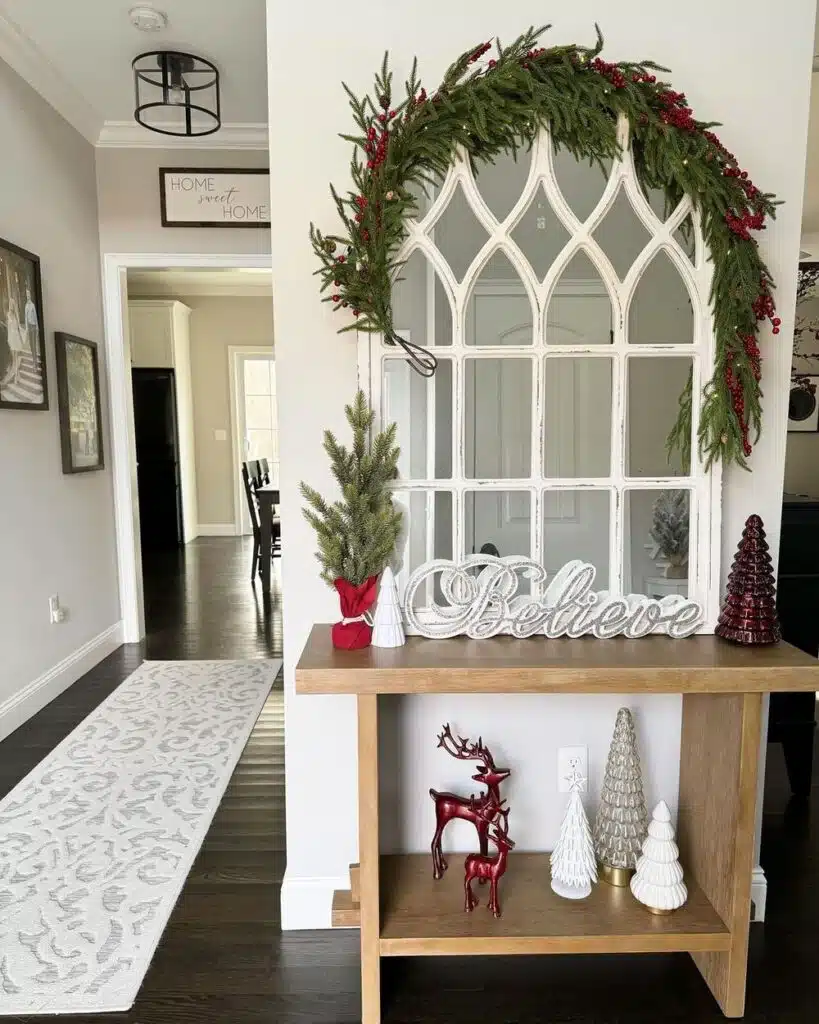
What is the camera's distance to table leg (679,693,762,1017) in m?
1.40

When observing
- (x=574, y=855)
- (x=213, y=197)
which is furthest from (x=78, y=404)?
(x=574, y=855)

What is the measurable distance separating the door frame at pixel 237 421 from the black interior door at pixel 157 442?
77 cm

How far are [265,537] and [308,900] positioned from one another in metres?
3.60

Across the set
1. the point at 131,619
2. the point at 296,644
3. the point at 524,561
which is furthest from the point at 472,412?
the point at 131,619

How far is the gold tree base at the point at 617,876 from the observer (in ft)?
5.18

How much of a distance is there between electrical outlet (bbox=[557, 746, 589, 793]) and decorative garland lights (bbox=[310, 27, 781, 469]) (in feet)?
2.55

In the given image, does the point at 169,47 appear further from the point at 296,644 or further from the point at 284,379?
the point at 296,644

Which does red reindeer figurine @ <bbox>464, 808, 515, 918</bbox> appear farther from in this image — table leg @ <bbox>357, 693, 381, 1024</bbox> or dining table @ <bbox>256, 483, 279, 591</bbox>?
dining table @ <bbox>256, 483, 279, 591</bbox>

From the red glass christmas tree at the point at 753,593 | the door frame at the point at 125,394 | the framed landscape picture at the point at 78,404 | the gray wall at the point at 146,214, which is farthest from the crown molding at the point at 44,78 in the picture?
the red glass christmas tree at the point at 753,593

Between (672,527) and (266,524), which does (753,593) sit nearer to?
(672,527)

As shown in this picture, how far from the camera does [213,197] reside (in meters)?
Answer: 3.65

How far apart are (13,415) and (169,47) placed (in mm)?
1630

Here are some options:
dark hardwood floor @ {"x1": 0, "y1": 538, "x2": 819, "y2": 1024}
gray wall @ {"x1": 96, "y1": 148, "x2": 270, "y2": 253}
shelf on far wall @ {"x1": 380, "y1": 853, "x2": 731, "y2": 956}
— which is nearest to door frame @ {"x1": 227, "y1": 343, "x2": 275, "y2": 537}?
gray wall @ {"x1": 96, "y1": 148, "x2": 270, "y2": 253}

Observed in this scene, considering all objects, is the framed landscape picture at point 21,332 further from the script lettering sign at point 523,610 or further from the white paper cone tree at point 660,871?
the white paper cone tree at point 660,871
